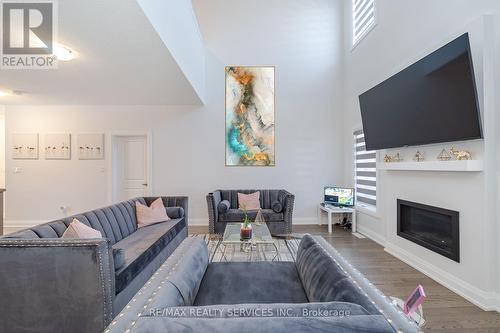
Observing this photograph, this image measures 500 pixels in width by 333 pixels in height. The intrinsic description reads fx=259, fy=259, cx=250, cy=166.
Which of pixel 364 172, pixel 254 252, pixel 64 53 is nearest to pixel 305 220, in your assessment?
pixel 364 172

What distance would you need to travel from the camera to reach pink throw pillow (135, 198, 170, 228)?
12.8 ft

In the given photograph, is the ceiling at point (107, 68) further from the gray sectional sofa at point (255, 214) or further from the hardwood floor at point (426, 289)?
the hardwood floor at point (426, 289)

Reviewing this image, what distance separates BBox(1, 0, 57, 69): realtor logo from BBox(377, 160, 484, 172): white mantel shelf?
4.03m

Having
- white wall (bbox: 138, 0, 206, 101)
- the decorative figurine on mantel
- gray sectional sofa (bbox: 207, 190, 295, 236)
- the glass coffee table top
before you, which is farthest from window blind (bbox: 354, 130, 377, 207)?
white wall (bbox: 138, 0, 206, 101)

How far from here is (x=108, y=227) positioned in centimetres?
306

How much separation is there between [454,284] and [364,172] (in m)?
2.62

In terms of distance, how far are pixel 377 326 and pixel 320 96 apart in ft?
18.7

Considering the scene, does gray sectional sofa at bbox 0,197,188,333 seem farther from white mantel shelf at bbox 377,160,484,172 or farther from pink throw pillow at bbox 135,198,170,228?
white mantel shelf at bbox 377,160,484,172

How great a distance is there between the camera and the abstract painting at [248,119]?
5871 mm

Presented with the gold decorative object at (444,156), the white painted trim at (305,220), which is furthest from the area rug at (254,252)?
the gold decorative object at (444,156)

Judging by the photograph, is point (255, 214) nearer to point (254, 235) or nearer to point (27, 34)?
point (254, 235)

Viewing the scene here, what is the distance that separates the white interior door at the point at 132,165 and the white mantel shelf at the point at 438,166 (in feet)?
16.3

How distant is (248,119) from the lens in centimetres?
588

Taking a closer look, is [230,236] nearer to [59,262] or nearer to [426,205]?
[59,262]
